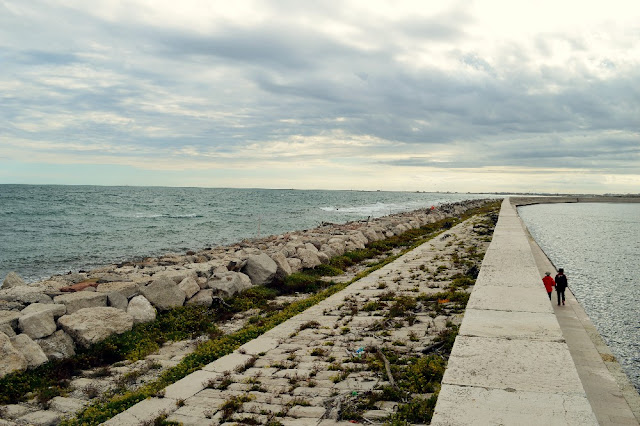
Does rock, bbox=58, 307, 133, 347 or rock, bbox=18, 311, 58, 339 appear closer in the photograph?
rock, bbox=18, 311, 58, 339

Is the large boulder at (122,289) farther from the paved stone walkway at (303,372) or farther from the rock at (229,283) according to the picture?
the paved stone walkway at (303,372)

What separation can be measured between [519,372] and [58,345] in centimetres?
663

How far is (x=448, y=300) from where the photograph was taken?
894 cm

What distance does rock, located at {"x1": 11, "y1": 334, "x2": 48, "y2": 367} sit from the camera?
6547mm

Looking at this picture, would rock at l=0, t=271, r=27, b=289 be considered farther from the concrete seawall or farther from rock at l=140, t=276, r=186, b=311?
the concrete seawall

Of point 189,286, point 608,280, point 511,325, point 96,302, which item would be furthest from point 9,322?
point 608,280

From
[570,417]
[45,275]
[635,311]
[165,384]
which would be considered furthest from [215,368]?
[45,275]

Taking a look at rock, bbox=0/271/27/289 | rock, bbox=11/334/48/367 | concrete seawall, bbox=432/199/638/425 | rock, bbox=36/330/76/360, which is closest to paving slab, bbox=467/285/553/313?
concrete seawall, bbox=432/199/638/425

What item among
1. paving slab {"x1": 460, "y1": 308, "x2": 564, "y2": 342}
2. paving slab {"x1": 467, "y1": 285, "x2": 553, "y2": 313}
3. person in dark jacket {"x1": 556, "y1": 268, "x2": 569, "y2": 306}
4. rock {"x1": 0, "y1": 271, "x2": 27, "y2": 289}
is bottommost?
rock {"x1": 0, "y1": 271, "x2": 27, "y2": 289}

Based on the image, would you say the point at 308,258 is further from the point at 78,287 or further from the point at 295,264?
the point at 78,287

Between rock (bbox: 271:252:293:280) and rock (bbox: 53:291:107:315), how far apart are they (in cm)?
486

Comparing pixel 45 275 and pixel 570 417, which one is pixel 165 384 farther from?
pixel 45 275

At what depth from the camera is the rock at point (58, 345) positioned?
6922 millimetres

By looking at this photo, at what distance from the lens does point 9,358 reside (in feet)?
20.5
